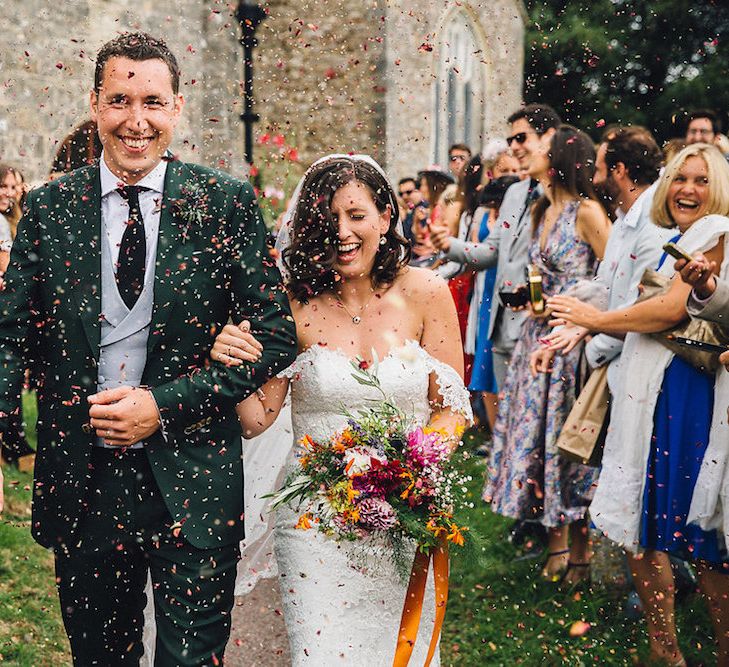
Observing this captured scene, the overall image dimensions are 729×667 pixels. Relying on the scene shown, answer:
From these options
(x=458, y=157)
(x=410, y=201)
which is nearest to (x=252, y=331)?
(x=410, y=201)

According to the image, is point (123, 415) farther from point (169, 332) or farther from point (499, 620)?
point (499, 620)

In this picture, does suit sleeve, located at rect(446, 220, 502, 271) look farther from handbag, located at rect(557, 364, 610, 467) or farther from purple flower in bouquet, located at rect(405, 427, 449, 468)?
purple flower in bouquet, located at rect(405, 427, 449, 468)

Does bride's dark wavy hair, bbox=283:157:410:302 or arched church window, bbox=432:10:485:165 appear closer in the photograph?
bride's dark wavy hair, bbox=283:157:410:302

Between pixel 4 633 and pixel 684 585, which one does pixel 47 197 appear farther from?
pixel 684 585

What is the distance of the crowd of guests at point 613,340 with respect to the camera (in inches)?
158

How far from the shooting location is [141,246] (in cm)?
296

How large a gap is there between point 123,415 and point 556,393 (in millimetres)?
3267

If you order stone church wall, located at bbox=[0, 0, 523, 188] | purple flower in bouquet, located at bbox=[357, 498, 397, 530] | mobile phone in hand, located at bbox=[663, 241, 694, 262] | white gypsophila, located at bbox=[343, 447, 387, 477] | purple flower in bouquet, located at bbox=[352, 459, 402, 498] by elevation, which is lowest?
purple flower in bouquet, located at bbox=[357, 498, 397, 530]

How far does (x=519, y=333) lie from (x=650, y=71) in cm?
2406

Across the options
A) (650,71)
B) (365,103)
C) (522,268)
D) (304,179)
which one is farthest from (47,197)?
(650,71)

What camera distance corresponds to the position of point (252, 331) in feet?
9.83

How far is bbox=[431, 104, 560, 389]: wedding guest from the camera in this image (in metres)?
5.95

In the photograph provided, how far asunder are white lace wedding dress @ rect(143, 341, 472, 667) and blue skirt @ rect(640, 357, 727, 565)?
1017 millimetres

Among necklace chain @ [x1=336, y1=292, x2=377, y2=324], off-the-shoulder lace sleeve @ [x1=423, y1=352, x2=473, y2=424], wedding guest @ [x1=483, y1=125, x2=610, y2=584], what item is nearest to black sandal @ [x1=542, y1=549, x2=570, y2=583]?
wedding guest @ [x1=483, y1=125, x2=610, y2=584]
